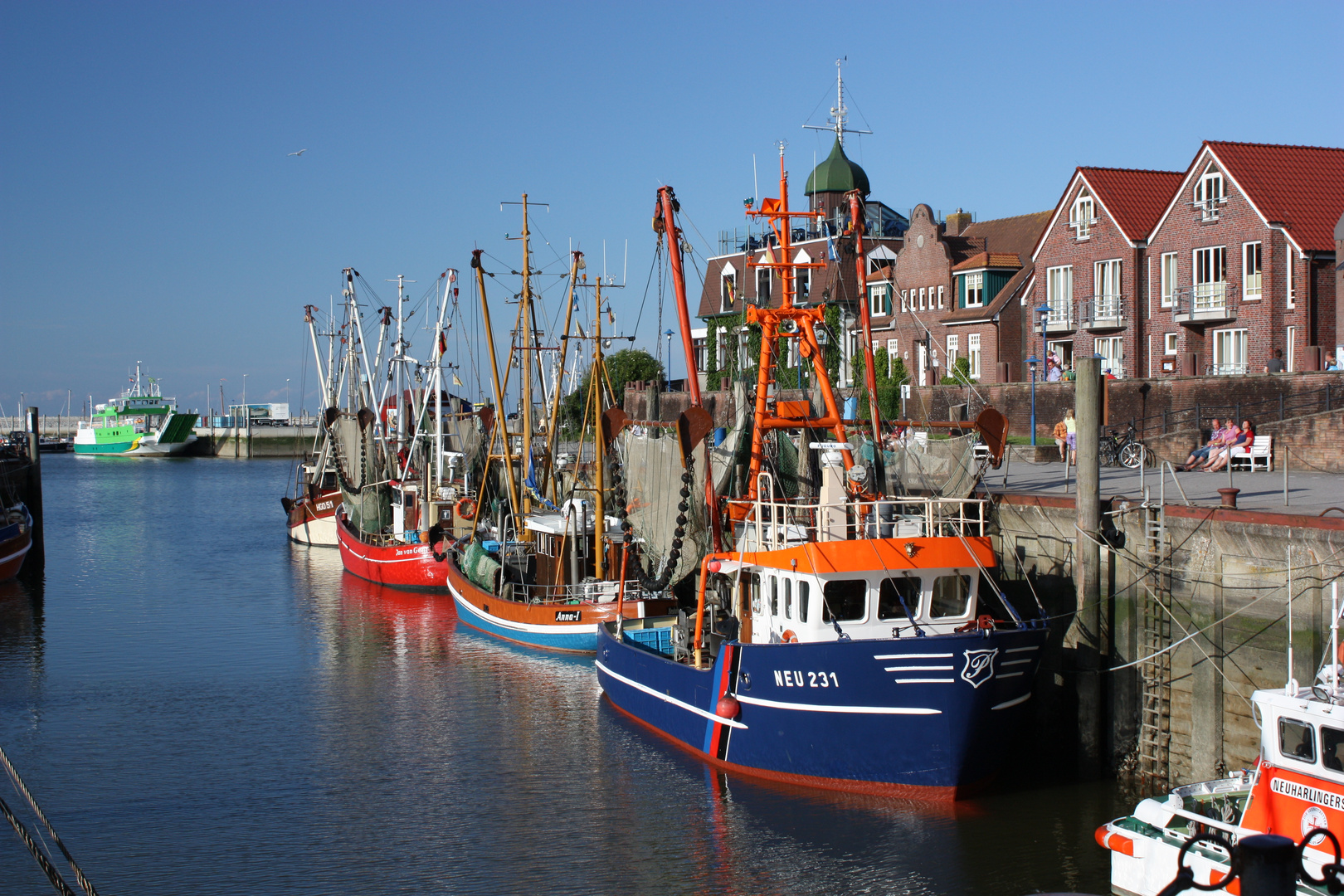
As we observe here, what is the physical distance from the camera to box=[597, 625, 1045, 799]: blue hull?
16.7 meters

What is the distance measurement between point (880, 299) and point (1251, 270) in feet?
83.0

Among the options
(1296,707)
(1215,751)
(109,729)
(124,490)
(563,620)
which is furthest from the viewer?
(124,490)

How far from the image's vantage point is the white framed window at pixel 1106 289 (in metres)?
48.4

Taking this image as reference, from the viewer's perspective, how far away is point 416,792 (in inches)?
783

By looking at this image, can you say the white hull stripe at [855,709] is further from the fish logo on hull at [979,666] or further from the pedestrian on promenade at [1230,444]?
the pedestrian on promenade at [1230,444]

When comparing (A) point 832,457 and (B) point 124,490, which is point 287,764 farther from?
(B) point 124,490

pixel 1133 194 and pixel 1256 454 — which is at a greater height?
pixel 1133 194

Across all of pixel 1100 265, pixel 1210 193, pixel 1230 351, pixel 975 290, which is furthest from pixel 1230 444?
pixel 975 290

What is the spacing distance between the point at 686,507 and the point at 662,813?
26.5 feet

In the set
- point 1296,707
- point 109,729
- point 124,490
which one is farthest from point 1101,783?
point 124,490

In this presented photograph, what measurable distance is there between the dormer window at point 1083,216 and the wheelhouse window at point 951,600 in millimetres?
35164

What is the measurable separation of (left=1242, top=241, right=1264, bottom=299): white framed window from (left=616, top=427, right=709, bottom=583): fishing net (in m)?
26.2

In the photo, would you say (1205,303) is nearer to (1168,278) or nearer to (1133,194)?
(1168,278)

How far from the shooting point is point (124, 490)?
9838 centimetres
